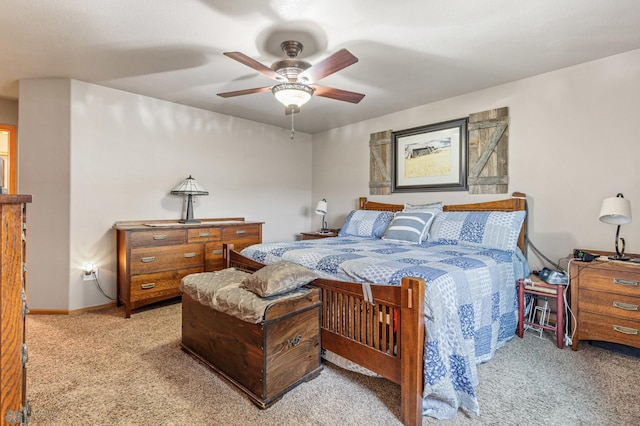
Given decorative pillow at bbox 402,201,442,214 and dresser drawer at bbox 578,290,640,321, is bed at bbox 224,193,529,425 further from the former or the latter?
decorative pillow at bbox 402,201,442,214

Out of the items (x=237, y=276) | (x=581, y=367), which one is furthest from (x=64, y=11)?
(x=581, y=367)

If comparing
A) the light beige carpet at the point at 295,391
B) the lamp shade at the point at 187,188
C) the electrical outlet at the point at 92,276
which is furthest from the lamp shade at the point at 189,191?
the light beige carpet at the point at 295,391

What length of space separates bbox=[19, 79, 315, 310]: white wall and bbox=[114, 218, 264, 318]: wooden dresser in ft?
0.83

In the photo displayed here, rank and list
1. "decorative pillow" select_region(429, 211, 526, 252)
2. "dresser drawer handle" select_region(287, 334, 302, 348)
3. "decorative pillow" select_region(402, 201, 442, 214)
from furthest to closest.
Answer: "decorative pillow" select_region(402, 201, 442, 214) → "decorative pillow" select_region(429, 211, 526, 252) → "dresser drawer handle" select_region(287, 334, 302, 348)

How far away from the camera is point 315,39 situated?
240 cm

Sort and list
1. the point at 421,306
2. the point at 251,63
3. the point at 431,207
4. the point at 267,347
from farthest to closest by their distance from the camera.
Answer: the point at 431,207, the point at 251,63, the point at 267,347, the point at 421,306

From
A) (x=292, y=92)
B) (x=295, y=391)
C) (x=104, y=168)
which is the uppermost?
(x=292, y=92)

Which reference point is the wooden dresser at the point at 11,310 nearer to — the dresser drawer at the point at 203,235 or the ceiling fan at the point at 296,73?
the ceiling fan at the point at 296,73

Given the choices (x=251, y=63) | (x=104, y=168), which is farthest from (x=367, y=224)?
(x=104, y=168)

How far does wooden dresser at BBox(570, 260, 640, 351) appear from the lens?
2.21m

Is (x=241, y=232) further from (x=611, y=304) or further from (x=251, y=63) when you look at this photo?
(x=611, y=304)

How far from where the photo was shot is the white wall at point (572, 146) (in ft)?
8.64

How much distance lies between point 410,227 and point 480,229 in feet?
2.11

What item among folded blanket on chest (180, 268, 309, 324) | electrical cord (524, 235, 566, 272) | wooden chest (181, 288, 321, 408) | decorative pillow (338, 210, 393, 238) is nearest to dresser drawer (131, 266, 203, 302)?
folded blanket on chest (180, 268, 309, 324)
